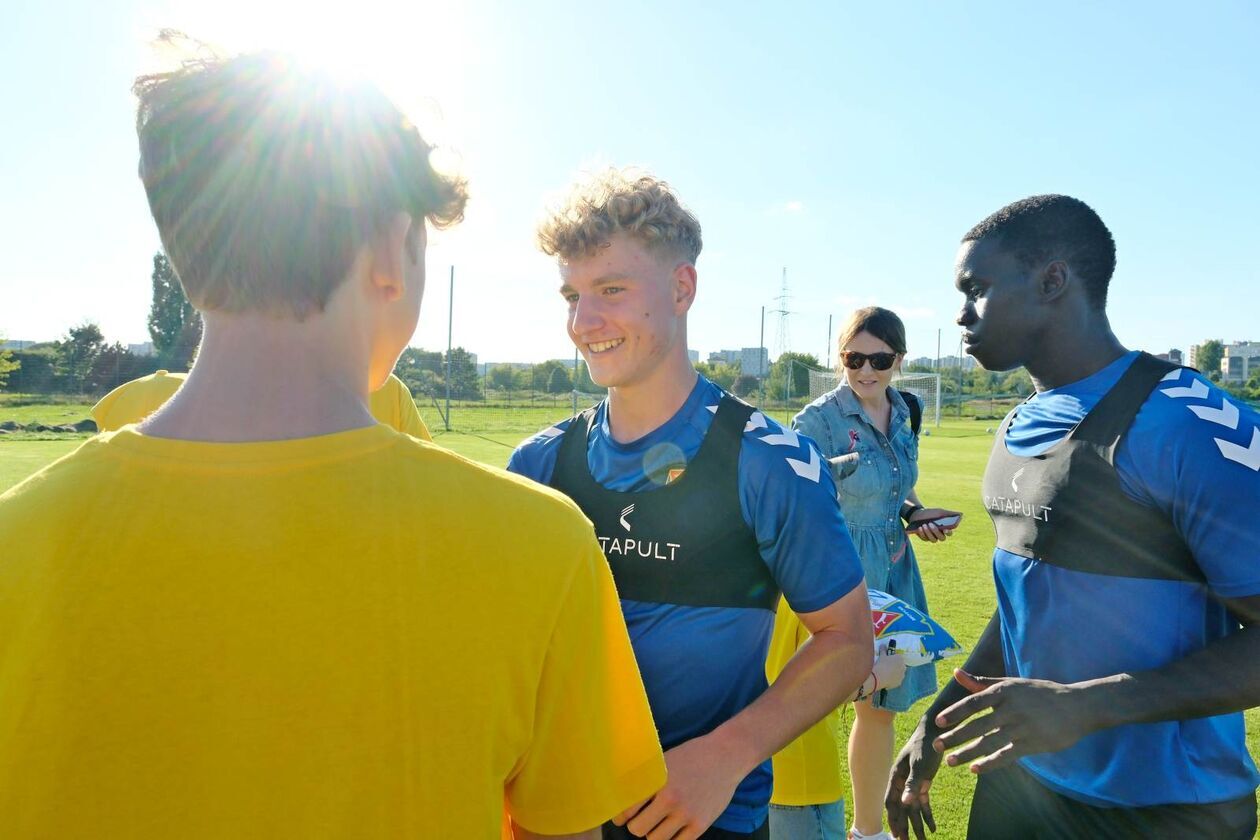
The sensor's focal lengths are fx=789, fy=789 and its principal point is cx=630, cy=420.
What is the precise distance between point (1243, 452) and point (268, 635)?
6.60 feet

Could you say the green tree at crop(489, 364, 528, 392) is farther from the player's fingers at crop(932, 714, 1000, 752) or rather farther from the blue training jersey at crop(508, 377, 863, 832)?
the player's fingers at crop(932, 714, 1000, 752)

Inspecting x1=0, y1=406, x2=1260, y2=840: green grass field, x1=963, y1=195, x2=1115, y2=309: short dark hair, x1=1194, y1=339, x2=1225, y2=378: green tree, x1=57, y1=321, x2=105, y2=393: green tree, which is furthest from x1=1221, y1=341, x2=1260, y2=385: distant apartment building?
x1=963, y1=195, x2=1115, y2=309: short dark hair

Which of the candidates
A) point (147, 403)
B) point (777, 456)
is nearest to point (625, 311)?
point (777, 456)

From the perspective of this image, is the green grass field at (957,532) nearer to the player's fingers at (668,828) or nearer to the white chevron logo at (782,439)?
the white chevron logo at (782,439)

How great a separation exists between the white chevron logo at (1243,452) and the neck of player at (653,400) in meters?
1.27

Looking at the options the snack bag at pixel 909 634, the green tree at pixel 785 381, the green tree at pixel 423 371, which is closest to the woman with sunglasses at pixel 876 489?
the snack bag at pixel 909 634

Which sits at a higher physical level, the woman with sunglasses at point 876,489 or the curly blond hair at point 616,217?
the curly blond hair at point 616,217

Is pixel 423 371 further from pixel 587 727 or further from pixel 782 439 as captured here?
pixel 587 727

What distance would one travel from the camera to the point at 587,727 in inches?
40.7

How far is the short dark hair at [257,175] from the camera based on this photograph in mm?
952

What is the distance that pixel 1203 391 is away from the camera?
194 centimetres

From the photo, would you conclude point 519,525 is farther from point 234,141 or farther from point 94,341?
point 94,341

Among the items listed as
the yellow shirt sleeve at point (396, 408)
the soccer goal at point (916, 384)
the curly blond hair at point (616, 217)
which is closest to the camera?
the curly blond hair at point (616, 217)

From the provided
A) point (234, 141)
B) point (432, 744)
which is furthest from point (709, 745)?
point (234, 141)
